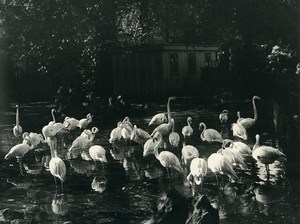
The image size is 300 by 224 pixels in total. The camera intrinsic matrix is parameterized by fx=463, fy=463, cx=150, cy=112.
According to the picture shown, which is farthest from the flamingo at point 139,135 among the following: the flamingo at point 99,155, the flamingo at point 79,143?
the flamingo at point 99,155

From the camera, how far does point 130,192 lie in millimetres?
9938

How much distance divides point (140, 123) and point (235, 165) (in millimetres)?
10752

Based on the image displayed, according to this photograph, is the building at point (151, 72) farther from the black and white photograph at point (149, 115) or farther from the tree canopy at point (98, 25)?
the tree canopy at point (98, 25)

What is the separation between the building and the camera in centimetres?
2828

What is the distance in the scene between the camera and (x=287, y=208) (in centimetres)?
841

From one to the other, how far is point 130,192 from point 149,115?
13.9 m

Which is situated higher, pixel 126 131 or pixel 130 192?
pixel 126 131

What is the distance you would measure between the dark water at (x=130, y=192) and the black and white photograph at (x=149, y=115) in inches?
1.4

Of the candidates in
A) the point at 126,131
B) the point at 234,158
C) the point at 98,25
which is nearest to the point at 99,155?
the point at 126,131

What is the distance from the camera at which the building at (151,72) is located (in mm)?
28281

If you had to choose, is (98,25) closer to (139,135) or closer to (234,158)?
(139,135)

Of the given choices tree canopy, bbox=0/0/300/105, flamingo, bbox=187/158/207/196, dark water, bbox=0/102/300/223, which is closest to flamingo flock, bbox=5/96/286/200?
flamingo, bbox=187/158/207/196

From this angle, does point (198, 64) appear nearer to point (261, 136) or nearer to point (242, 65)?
point (242, 65)

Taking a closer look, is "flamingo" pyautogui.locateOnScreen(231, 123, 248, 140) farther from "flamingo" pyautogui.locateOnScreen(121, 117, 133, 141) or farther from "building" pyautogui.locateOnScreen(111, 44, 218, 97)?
"building" pyautogui.locateOnScreen(111, 44, 218, 97)
